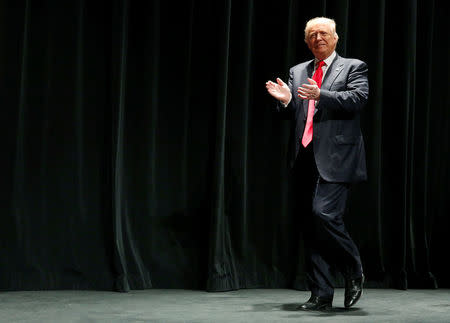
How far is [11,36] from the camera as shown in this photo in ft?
12.7

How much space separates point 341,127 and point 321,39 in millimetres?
409

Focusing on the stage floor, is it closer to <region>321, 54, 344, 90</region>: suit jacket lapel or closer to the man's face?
<region>321, 54, 344, 90</region>: suit jacket lapel

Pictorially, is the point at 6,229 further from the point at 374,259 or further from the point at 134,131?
the point at 374,259

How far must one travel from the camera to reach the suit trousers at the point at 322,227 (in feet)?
10.1

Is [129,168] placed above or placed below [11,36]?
below

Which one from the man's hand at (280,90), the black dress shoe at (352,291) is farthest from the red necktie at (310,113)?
the black dress shoe at (352,291)

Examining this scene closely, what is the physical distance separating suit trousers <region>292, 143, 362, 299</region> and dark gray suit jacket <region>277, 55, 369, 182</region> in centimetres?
6

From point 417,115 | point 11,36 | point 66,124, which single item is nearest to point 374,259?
point 417,115

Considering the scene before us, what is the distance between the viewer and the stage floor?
306 centimetres

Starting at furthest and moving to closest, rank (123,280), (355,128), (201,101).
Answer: (201,101) < (123,280) < (355,128)

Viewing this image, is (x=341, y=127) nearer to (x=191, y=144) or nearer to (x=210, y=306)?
(x=210, y=306)

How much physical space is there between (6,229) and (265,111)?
5.33 feet

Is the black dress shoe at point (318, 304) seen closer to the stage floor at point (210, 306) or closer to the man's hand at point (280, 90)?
the stage floor at point (210, 306)

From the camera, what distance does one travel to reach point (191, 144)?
13.5ft
